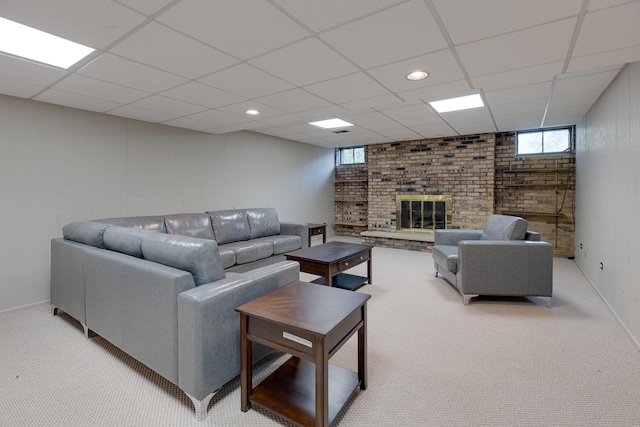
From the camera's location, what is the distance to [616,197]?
114 inches

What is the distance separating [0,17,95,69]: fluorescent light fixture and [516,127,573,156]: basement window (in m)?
6.41

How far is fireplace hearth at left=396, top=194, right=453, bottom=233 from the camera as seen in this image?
6.23 metres

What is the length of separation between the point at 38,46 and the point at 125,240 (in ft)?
4.59

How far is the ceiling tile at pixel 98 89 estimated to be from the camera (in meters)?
2.61

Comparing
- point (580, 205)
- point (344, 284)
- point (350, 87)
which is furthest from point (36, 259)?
point (580, 205)

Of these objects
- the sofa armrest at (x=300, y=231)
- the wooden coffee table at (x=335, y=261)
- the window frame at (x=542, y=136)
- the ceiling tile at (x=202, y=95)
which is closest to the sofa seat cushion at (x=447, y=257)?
the wooden coffee table at (x=335, y=261)

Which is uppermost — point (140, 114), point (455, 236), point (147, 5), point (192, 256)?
point (140, 114)

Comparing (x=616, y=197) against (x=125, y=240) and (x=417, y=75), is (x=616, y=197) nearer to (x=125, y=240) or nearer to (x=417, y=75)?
(x=417, y=75)

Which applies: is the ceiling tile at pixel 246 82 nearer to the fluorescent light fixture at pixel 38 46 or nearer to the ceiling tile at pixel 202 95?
the ceiling tile at pixel 202 95

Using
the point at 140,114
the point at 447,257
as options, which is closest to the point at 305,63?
the point at 140,114

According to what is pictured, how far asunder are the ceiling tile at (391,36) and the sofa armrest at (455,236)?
2730mm

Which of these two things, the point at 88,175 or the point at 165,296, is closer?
the point at 165,296

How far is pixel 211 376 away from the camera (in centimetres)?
163

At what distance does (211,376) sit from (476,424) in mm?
1388
